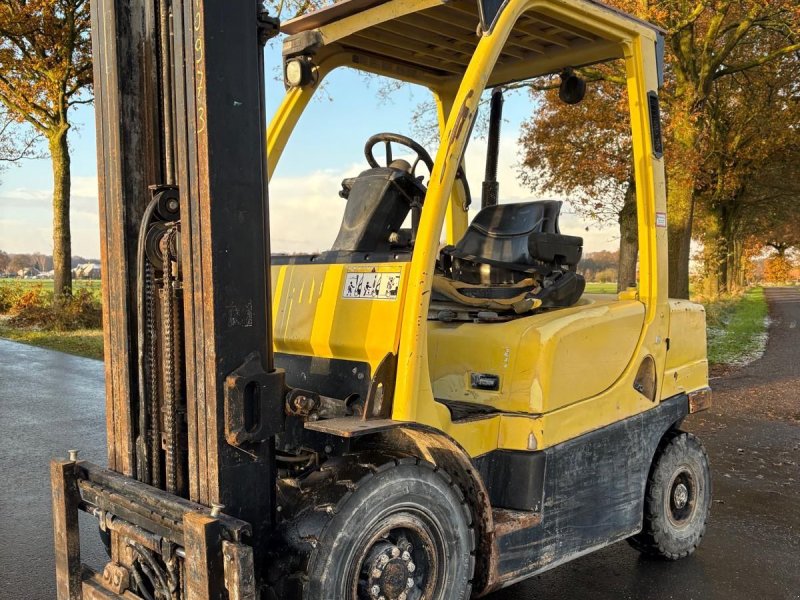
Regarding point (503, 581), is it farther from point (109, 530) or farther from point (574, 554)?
point (109, 530)

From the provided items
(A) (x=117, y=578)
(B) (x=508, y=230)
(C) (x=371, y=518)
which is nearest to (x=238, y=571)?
(C) (x=371, y=518)

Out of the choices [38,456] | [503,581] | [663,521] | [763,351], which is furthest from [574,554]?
[763,351]

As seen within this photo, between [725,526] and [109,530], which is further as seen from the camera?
[725,526]

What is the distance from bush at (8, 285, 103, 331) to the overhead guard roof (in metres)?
15.6

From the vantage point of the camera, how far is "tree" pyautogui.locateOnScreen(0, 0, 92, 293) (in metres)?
18.2

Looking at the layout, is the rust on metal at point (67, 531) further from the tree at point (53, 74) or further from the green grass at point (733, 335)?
Answer: the tree at point (53, 74)

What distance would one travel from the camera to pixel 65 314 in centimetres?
1853

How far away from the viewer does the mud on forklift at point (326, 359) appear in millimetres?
2754

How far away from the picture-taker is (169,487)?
9.61 feet

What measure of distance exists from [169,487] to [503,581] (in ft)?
5.07

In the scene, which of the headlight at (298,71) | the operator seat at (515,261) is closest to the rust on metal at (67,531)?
the operator seat at (515,261)

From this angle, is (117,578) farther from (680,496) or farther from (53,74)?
(53,74)

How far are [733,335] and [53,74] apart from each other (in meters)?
17.3

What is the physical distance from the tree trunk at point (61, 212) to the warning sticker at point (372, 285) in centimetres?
1740
